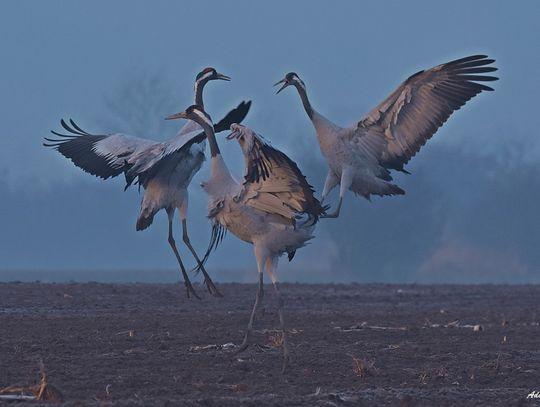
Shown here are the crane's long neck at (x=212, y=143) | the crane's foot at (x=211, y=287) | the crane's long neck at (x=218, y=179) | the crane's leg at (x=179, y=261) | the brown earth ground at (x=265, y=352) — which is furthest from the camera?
the crane's leg at (x=179, y=261)

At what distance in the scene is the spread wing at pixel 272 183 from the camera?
1085 centimetres

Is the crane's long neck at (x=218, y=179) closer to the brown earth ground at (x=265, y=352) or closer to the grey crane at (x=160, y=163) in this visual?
the brown earth ground at (x=265, y=352)

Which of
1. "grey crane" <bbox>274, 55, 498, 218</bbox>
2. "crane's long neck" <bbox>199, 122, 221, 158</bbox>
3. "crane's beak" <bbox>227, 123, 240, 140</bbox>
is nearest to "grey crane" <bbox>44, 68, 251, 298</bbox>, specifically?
"grey crane" <bbox>274, 55, 498, 218</bbox>

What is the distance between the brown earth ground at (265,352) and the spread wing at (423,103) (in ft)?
6.55

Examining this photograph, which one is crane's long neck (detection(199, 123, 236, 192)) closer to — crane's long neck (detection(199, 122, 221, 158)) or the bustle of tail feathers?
crane's long neck (detection(199, 122, 221, 158))

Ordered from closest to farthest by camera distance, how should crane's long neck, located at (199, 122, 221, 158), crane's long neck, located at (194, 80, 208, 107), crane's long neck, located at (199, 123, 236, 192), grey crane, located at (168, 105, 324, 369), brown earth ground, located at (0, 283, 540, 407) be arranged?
brown earth ground, located at (0, 283, 540, 407), grey crane, located at (168, 105, 324, 369), crane's long neck, located at (199, 123, 236, 192), crane's long neck, located at (199, 122, 221, 158), crane's long neck, located at (194, 80, 208, 107)

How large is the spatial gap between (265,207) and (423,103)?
11.5 feet

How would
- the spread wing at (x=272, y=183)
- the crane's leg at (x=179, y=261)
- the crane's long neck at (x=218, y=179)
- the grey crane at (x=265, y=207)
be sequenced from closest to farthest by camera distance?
1. the spread wing at (x=272, y=183)
2. the grey crane at (x=265, y=207)
3. the crane's long neck at (x=218, y=179)
4. the crane's leg at (x=179, y=261)

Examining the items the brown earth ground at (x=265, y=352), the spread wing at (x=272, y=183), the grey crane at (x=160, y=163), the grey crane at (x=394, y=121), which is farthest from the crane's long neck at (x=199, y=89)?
the spread wing at (x=272, y=183)

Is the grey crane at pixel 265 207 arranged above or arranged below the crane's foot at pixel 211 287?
A: above

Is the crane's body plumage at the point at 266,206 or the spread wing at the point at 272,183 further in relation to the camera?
the crane's body plumage at the point at 266,206

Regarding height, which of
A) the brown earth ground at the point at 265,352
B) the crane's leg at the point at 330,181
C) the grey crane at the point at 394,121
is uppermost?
the grey crane at the point at 394,121

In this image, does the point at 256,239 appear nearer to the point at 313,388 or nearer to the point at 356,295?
the point at 313,388

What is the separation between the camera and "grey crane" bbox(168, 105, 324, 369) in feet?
36.6
